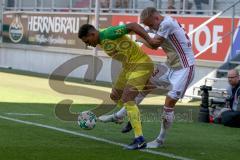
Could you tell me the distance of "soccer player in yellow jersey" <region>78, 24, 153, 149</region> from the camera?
389 inches

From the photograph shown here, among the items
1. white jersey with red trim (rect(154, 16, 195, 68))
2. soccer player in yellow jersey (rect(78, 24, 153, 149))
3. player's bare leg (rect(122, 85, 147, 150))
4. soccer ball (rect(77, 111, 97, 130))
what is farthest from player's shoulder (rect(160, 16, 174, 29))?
soccer ball (rect(77, 111, 97, 130))

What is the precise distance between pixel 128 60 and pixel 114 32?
0.65 meters

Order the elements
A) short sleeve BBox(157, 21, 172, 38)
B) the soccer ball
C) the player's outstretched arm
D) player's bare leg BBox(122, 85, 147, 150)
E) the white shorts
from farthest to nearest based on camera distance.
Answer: the soccer ball < the white shorts < short sleeve BBox(157, 21, 172, 38) < player's bare leg BBox(122, 85, 147, 150) < the player's outstretched arm

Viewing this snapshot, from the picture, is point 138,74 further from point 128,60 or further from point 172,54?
point 172,54

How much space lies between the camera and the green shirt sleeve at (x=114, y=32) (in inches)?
390

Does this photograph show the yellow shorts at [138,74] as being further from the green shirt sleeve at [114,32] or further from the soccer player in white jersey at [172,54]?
the green shirt sleeve at [114,32]

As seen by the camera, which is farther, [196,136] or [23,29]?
[23,29]

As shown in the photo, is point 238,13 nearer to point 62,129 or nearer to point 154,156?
point 62,129

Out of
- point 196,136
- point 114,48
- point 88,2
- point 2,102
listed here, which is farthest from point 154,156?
point 88,2

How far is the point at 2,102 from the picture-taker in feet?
55.1

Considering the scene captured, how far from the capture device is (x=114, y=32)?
9.99 meters

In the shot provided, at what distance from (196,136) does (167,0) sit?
1391cm

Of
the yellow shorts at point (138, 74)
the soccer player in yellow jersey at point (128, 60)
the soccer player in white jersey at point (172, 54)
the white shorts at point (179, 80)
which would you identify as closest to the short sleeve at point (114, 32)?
the soccer player in yellow jersey at point (128, 60)

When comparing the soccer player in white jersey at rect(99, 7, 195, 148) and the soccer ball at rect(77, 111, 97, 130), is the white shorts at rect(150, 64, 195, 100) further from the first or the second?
the soccer ball at rect(77, 111, 97, 130)
